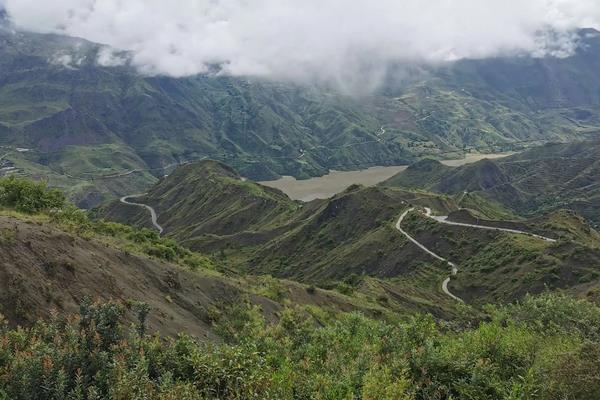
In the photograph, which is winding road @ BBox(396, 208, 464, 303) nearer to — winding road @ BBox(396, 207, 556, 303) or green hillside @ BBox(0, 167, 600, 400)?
winding road @ BBox(396, 207, 556, 303)

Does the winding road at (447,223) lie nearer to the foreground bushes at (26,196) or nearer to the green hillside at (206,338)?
the green hillside at (206,338)

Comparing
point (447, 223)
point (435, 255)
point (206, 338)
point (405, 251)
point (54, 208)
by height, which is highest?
point (54, 208)

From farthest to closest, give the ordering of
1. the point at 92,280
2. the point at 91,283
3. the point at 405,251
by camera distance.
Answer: the point at 405,251
the point at 92,280
the point at 91,283

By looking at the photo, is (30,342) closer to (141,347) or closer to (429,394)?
(141,347)

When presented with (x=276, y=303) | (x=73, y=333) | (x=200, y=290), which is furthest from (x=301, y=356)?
(x=276, y=303)

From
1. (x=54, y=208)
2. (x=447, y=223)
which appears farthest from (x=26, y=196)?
(x=447, y=223)

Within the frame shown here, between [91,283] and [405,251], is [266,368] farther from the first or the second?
[405,251]

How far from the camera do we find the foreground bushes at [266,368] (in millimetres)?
15555

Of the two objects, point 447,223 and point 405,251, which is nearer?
point 405,251

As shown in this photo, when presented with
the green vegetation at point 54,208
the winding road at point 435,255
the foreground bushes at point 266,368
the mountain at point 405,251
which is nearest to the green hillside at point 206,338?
the foreground bushes at point 266,368

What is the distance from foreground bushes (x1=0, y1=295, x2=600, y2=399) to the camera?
15.6 metres

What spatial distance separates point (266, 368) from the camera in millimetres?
19531

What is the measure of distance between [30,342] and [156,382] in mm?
4823

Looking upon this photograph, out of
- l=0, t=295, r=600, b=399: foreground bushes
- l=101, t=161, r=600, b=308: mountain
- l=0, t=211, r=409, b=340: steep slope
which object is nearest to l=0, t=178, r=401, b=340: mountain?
l=0, t=211, r=409, b=340: steep slope
